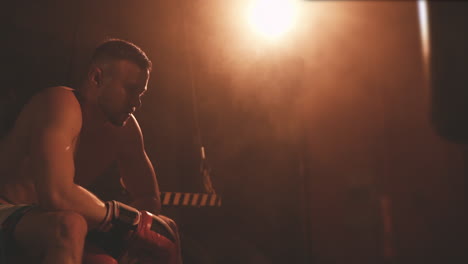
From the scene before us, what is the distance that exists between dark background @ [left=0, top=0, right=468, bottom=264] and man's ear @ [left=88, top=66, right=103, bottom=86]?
0.65 meters

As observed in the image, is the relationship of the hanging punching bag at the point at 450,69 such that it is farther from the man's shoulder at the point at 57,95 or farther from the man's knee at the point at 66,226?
the man's shoulder at the point at 57,95

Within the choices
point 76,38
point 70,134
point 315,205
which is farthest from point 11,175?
point 315,205

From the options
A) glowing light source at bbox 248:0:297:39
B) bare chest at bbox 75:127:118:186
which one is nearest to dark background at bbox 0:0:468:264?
glowing light source at bbox 248:0:297:39

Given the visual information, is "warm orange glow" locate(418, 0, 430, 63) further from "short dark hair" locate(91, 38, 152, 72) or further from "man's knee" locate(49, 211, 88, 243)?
"short dark hair" locate(91, 38, 152, 72)

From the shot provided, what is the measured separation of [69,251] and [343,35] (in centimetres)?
468

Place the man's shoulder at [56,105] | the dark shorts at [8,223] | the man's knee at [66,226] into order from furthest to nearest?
the man's shoulder at [56,105], the dark shorts at [8,223], the man's knee at [66,226]

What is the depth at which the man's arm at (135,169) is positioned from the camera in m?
2.26

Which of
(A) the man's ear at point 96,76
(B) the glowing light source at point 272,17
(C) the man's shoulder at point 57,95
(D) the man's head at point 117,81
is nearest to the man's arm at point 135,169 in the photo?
(D) the man's head at point 117,81

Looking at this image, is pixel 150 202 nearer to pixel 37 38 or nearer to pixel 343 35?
pixel 37 38

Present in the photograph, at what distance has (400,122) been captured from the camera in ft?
16.2

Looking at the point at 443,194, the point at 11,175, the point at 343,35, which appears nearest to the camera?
the point at 11,175

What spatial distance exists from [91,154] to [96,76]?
1.33 feet

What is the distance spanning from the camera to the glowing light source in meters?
3.39

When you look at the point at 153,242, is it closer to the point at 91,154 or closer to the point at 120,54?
the point at 91,154
